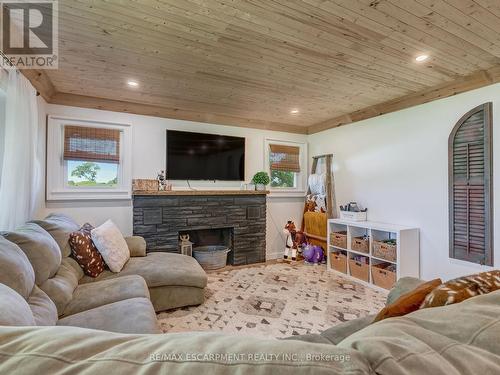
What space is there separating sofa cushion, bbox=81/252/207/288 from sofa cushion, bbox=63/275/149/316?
0.29 m

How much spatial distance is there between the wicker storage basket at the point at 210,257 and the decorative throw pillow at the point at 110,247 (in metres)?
1.31

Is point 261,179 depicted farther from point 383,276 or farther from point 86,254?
point 86,254

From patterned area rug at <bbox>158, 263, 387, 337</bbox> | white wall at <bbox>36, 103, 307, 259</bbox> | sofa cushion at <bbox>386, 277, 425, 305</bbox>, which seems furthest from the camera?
white wall at <bbox>36, 103, 307, 259</bbox>

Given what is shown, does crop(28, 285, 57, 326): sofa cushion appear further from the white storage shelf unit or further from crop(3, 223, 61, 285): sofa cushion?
the white storage shelf unit

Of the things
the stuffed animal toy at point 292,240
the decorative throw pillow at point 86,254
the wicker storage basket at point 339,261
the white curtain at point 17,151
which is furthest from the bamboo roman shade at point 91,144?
the wicker storage basket at point 339,261

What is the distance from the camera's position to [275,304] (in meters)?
2.72

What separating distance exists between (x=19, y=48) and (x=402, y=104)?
13.3ft

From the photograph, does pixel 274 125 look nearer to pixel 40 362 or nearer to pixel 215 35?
pixel 215 35

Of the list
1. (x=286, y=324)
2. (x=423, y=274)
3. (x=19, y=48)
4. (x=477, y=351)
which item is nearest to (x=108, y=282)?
(x=286, y=324)

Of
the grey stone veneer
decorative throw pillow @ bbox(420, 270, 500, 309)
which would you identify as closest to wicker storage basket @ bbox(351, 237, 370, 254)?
the grey stone veneer

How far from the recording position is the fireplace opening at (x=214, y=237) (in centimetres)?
407

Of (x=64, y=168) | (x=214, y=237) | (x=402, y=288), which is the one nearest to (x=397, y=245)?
(x=402, y=288)

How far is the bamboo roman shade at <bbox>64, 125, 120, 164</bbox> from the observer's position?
3258mm

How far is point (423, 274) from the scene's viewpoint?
10.2 feet
